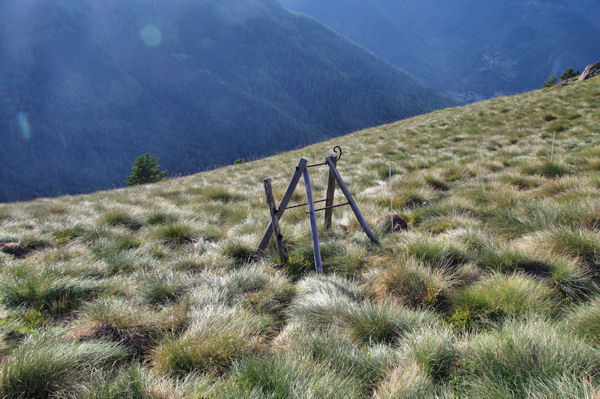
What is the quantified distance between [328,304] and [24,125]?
256 m

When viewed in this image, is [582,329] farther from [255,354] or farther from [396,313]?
[255,354]

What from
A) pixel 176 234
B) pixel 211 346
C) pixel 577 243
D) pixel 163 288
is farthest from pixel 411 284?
pixel 176 234

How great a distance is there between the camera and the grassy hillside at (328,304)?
6.79 feet

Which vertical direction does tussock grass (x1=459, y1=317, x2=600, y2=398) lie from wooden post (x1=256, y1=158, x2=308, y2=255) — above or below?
below

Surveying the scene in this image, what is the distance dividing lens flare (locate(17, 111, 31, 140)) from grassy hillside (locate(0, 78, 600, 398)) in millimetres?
235635

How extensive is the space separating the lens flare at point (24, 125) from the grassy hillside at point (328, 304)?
23563 centimetres

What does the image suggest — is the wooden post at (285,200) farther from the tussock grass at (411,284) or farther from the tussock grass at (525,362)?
the tussock grass at (525,362)

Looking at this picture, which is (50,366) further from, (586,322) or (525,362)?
(586,322)

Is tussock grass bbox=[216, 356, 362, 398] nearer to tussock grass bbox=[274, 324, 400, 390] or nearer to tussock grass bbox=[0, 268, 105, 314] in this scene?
tussock grass bbox=[274, 324, 400, 390]

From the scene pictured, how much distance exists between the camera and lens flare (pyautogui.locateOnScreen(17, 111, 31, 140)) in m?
176

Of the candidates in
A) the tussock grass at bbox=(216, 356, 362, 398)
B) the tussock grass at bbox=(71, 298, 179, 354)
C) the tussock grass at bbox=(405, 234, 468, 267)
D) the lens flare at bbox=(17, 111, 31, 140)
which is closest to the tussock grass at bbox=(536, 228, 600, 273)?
the tussock grass at bbox=(405, 234, 468, 267)

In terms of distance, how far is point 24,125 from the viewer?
184 m

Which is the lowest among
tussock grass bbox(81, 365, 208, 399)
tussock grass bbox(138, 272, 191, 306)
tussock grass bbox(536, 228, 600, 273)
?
tussock grass bbox(536, 228, 600, 273)

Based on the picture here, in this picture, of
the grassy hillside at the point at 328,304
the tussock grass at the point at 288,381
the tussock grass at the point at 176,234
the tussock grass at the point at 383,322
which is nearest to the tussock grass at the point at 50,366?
the grassy hillside at the point at 328,304
